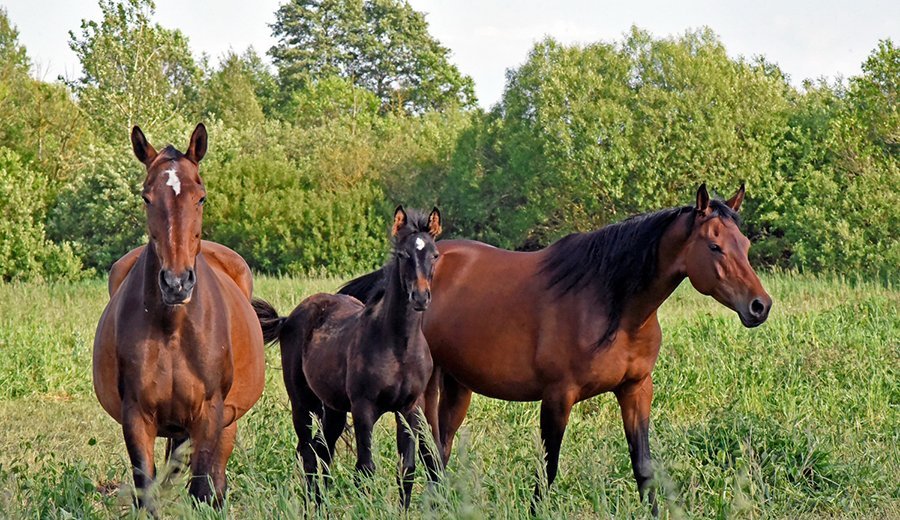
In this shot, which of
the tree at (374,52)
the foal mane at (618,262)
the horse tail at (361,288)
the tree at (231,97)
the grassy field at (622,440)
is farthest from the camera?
the tree at (374,52)

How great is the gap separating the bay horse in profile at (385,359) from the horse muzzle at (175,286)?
5.12ft

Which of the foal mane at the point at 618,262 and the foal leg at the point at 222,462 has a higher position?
the foal mane at the point at 618,262

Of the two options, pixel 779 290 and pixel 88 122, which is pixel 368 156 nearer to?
pixel 88 122

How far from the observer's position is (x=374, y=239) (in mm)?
31766

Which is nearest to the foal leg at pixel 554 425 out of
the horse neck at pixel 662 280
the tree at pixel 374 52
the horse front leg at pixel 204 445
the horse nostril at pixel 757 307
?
the horse neck at pixel 662 280

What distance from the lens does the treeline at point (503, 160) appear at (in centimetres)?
2477

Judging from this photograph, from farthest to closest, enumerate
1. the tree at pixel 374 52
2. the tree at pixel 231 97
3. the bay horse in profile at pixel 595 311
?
the tree at pixel 374 52, the tree at pixel 231 97, the bay horse in profile at pixel 595 311

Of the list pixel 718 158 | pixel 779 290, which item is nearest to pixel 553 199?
pixel 718 158

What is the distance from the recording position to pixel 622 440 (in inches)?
292

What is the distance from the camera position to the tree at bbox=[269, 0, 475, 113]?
187 feet

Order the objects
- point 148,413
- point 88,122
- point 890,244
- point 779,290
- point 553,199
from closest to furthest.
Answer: point 148,413 → point 779,290 → point 890,244 → point 553,199 → point 88,122

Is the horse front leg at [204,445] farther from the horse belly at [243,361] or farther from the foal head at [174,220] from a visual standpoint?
the foal head at [174,220]

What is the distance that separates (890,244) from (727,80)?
6426mm

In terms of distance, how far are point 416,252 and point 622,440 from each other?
2.29 m
